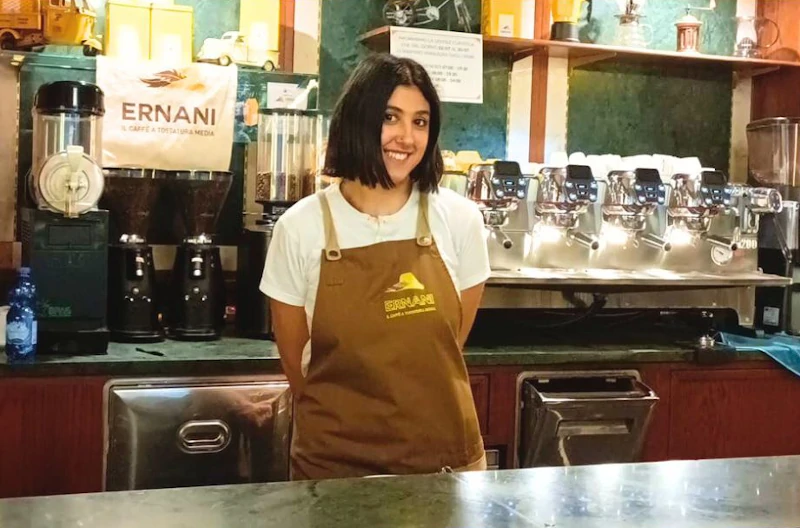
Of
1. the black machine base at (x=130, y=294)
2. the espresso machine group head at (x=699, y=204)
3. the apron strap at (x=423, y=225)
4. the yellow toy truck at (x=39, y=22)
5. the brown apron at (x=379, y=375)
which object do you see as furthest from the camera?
the espresso machine group head at (x=699, y=204)

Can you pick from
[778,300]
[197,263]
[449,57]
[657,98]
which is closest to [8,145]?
[197,263]

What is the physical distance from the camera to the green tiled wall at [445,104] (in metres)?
3.49

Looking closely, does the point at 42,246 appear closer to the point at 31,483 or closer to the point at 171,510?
the point at 31,483

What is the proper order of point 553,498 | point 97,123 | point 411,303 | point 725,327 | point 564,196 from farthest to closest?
point 725,327 < point 564,196 < point 97,123 < point 411,303 < point 553,498

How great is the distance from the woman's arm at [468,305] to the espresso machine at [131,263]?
1077 mm

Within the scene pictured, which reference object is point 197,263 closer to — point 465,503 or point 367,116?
point 367,116

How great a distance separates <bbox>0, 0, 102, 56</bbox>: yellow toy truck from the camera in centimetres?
295

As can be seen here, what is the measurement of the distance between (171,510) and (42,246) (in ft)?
5.05

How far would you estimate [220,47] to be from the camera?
3232 millimetres

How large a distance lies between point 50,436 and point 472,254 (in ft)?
3.99

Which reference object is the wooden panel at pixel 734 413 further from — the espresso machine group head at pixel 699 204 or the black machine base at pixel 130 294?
the black machine base at pixel 130 294

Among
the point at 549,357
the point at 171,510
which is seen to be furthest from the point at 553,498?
the point at 549,357

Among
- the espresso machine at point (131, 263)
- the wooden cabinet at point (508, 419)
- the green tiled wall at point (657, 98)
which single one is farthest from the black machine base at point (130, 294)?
the green tiled wall at point (657, 98)

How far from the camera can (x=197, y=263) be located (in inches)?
115
